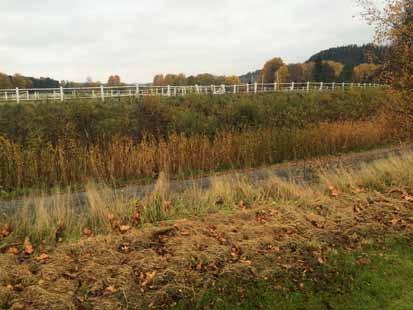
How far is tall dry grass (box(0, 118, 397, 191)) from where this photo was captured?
8.98 metres

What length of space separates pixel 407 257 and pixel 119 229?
12.2ft

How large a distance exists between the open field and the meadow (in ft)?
12.3

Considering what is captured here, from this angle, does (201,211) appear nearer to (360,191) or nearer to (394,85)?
(360,191)

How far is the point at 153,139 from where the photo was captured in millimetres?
11484

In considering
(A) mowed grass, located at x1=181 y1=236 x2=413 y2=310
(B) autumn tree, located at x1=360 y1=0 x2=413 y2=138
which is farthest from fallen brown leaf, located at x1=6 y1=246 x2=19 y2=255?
(B) autumn tree, located at x1=360 y1=0 x2=413 y2=138

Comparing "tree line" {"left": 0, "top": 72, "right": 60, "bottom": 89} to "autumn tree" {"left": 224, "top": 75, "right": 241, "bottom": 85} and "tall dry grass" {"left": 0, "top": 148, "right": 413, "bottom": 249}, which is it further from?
"tall dry grass" {"left": 0, "top": 148, "right": 413, "bottom": 249}

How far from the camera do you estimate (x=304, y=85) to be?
39719 mm

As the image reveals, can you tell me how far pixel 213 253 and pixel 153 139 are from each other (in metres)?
7.97

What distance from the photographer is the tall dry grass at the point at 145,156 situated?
353 inches

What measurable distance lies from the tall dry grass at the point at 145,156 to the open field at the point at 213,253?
11.9 ft

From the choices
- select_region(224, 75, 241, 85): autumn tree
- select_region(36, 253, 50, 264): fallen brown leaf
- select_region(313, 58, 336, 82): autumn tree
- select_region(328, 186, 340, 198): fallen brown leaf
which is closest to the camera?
select_region(36, 253, 50, 264): fallen brown leaf

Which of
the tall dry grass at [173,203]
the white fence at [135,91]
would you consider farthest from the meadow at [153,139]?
the white fence at [135,91]

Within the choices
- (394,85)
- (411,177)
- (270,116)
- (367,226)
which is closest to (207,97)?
(270,116)

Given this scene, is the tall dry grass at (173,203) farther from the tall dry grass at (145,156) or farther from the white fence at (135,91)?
the white fence at (135,91)
